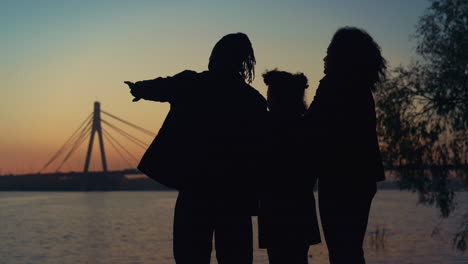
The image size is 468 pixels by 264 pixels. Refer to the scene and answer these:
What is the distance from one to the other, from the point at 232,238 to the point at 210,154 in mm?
440

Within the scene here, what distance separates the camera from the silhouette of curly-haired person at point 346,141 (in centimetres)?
315

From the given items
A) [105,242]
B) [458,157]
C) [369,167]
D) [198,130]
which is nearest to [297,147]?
[369,167]

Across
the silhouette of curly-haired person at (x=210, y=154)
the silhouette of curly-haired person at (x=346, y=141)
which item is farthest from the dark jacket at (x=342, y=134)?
the silhouette of curly-haired person at (x=210, y=154)

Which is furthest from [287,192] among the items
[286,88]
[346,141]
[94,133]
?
[94,133]

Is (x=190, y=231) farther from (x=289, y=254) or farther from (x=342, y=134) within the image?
(x=342, y=134)

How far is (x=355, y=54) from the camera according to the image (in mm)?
3354

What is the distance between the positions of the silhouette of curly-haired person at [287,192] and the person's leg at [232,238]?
44 cm

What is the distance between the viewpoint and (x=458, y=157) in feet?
38.5

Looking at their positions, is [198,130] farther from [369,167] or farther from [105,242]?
[105,242]

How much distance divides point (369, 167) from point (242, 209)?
28.8 inches

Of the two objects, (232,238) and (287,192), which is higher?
(287,192)

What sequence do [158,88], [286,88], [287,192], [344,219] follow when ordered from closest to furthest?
[158,88], [344,219], [287,192], [286,88]

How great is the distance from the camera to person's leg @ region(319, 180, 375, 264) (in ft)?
10.3

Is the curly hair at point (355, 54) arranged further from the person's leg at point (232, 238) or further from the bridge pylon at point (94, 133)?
the bridge pylon at point (94, 133)
